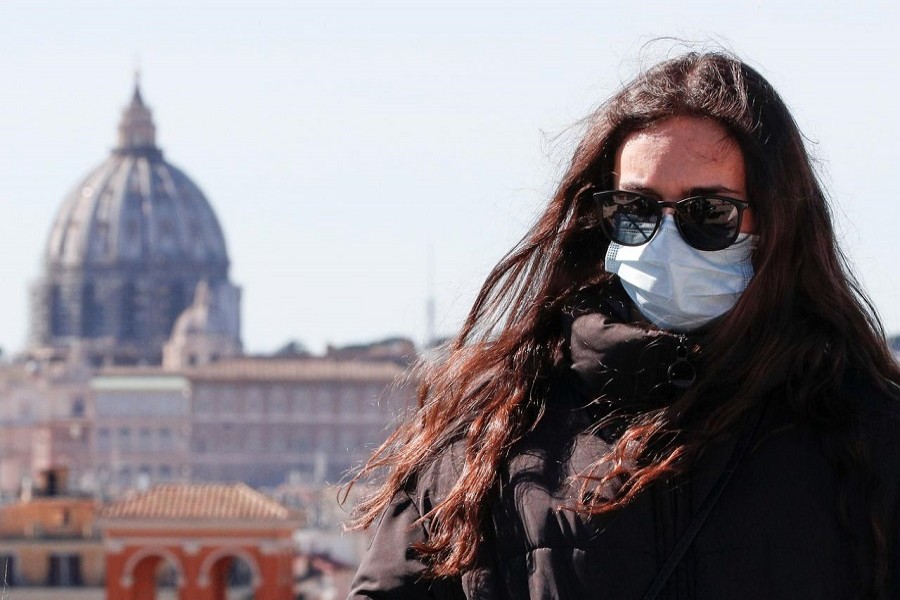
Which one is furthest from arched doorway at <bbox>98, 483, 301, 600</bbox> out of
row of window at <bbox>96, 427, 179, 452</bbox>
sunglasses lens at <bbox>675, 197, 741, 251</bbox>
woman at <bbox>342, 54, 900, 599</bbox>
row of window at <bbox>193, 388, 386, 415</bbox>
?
row of window at <bbox>96, 427, 179, 452</bbox>

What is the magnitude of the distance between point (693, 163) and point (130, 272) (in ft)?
385

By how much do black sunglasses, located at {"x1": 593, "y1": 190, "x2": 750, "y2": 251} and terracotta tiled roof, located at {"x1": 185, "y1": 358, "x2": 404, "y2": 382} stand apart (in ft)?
321

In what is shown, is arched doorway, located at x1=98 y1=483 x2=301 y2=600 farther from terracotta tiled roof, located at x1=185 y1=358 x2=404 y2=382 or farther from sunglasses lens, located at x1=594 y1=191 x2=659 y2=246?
terracotta tiled roof, located at x1=185 y1=358 x2=404 y2=382

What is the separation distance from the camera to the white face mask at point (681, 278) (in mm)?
2738

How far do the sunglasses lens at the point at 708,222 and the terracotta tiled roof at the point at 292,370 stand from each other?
97.9 meters

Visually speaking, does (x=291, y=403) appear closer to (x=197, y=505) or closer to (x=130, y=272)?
(x=130, y=272)

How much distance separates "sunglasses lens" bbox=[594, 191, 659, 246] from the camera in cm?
282

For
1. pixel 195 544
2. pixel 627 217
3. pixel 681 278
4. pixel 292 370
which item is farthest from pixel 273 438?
pixel 681 278

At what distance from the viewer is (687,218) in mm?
2783

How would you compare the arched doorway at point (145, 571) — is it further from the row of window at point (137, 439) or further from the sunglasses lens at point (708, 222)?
the row of window at point (137, 439)

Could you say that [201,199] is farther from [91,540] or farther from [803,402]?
[803,402]

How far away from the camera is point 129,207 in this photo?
121750 millimetres

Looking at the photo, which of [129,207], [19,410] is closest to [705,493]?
[19,410]

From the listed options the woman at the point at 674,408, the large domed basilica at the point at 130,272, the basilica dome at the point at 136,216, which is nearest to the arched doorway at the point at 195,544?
the woman at the point at 674,408
